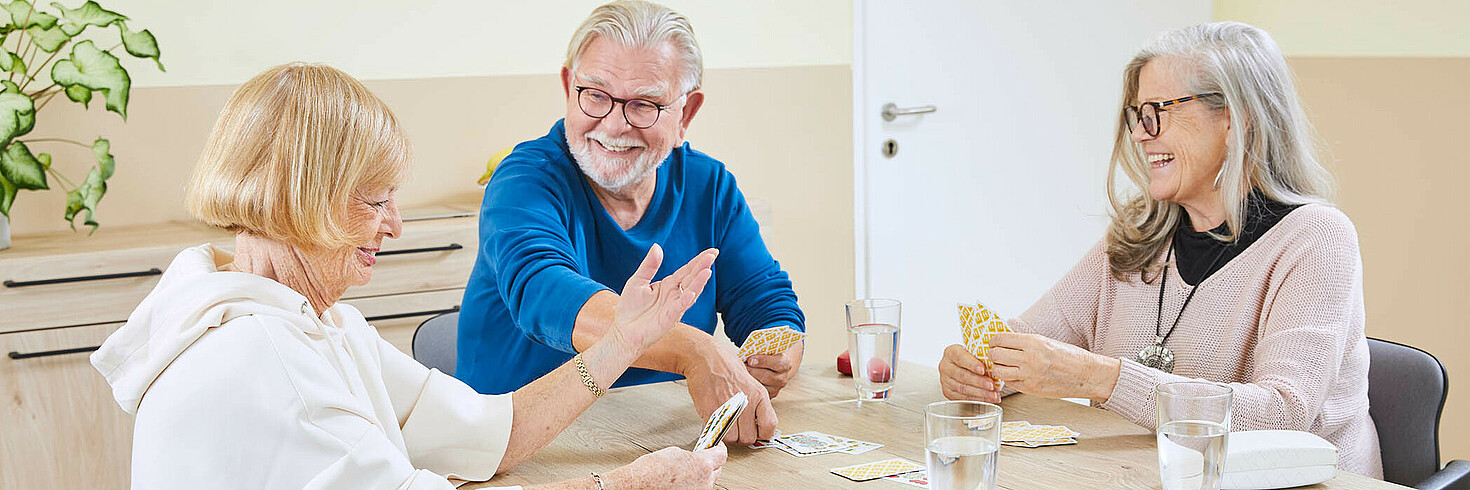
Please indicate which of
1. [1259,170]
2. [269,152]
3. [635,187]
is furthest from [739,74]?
[269,152]

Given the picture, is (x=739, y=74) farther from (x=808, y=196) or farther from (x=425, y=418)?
(x=425, y=418)

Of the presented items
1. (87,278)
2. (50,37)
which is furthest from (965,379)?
(50,37)

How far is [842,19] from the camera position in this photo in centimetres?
393

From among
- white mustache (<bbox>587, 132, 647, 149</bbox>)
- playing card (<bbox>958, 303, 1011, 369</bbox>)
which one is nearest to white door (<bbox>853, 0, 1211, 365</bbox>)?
white mustache (<bbox>587, 132, 647, 149</bbox>)

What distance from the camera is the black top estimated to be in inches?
72.4

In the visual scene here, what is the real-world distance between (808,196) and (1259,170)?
2.21 m

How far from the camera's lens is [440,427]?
1.41 m

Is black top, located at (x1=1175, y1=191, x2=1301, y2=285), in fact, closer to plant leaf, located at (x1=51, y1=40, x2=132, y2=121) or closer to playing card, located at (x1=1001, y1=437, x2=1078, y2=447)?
playing card, located at (x1=1001, y1=437, x2=1078, y2=447)

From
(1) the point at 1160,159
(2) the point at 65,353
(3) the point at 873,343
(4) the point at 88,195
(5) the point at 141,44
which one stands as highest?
(5) the point at 141,44

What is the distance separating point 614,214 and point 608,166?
116mm

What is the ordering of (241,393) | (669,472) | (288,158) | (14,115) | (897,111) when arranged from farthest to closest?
(897,111) < (14,115) < (669,472) < (288,158) < (241,393)

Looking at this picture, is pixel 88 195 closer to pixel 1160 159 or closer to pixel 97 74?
pixel 97 74

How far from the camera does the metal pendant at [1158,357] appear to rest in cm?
187

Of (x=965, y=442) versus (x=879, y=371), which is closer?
(x=965, y=442)
